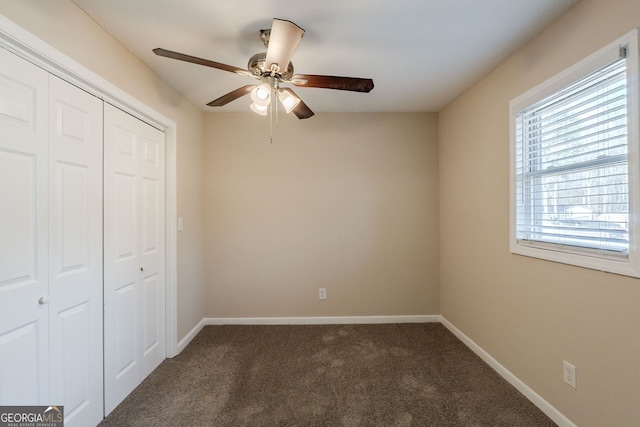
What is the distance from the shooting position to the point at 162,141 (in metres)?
2.27

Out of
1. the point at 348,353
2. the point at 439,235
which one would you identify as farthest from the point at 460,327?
the point at 348,353


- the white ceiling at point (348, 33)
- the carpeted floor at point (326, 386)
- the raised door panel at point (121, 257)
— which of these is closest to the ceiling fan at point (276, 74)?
the white ceiling at point (348, 33)

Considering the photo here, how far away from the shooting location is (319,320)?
2998 millimetres

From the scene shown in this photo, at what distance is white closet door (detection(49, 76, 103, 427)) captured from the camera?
1.34 metres

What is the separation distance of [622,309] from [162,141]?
3243 mm

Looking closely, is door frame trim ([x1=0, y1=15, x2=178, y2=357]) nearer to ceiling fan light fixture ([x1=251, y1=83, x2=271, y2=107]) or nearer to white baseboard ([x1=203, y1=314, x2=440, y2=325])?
white baseboard ([x1=203, y1=314, x2=440, y2=325])

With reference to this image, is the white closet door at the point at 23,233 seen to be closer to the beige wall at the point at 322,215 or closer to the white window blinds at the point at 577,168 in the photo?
the beige wall at the point at 322,215

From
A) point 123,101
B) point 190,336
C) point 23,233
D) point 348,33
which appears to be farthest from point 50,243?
point 348,33

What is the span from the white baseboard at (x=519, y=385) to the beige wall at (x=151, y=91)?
9.12 feet

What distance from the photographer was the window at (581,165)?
1218 mm

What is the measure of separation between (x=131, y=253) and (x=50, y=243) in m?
0.61

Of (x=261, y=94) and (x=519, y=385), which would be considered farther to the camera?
(x=519, y=385)

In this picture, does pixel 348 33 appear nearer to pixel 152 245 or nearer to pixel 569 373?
pixel 152 245

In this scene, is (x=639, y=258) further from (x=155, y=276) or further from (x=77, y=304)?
(x=155, y=276)
